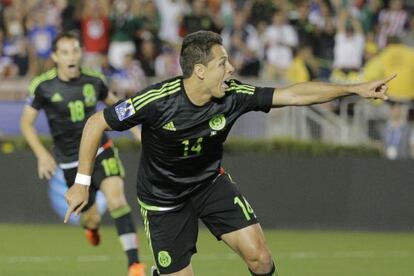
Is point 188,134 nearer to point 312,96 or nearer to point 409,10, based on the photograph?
point 312,96

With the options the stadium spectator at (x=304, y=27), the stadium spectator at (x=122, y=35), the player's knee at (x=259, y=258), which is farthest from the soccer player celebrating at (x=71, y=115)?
the stadium spectator at (x=304, y=27)

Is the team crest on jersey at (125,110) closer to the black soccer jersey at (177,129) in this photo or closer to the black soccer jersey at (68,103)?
the black soccer jersey at (177,129)

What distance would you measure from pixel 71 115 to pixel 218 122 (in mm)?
4015

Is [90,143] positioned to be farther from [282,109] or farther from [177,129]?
[282,109]

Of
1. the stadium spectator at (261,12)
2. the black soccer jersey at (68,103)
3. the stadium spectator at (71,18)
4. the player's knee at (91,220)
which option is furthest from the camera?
the stadium spectator at (261,12)

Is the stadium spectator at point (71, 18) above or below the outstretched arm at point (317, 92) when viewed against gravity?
below

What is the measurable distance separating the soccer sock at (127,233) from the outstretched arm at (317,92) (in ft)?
10.5

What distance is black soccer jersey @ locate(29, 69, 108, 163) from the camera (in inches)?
484

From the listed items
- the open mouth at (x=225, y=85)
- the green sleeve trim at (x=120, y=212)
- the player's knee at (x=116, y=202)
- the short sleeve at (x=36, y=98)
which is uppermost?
the open mouth at (x=225, y=85)

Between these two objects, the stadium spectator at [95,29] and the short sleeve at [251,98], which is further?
the stadium spectator at [95,29]

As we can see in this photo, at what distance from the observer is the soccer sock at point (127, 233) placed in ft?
37.1

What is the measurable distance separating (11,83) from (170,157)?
34.0 ft

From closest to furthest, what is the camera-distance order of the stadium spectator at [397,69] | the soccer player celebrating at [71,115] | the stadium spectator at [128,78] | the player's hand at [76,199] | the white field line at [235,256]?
the player's hand at [76,199], the soccer player celebrating at [71,115], the white field line at [235,256], the stadium spectator at [128,78], the stadium spectator at [397,69]

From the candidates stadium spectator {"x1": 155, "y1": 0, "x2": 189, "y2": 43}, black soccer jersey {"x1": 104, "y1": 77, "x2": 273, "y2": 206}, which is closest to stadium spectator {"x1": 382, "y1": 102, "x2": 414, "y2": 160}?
stadium spectator {"x1": 155, "y1": 0, "x2": 189, "y2": 43}
